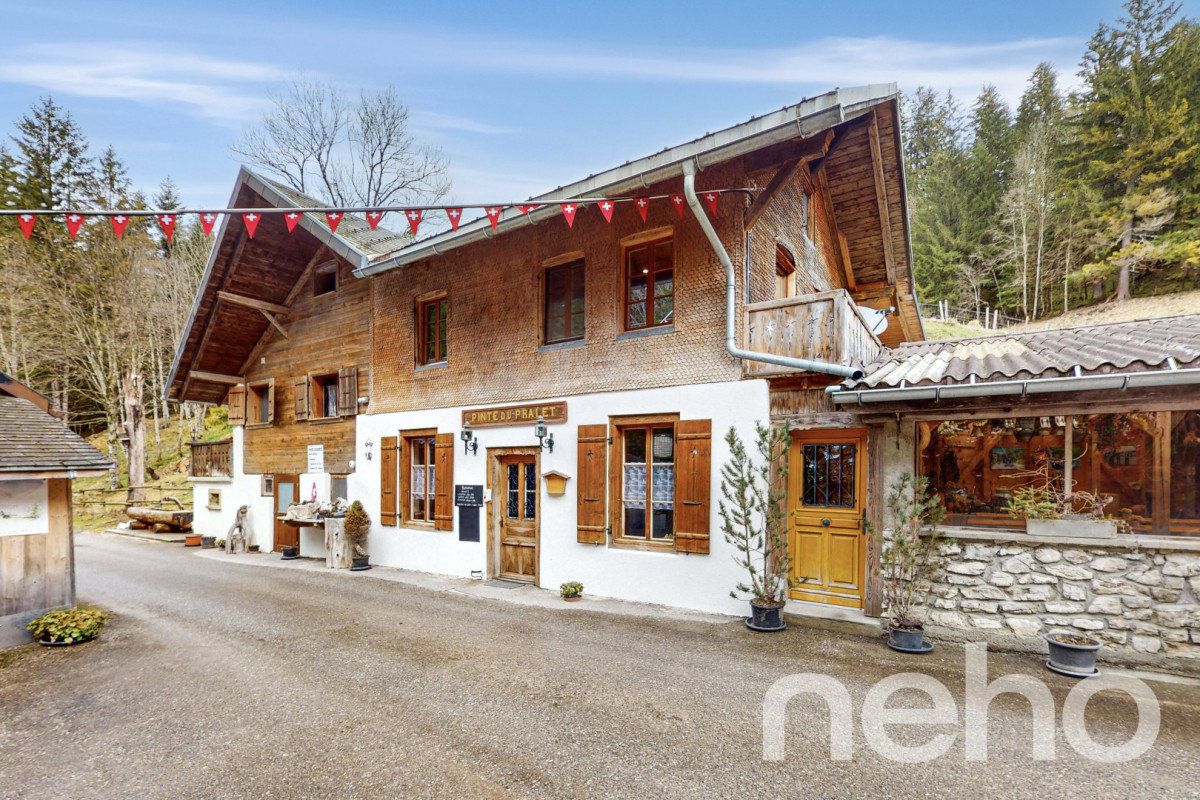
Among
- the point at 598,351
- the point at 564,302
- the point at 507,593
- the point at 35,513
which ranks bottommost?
the point at 507,593

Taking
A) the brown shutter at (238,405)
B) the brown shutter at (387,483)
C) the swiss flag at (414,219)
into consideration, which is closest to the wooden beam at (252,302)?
the brown shutter at (238,405)

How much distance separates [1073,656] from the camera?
4.61m

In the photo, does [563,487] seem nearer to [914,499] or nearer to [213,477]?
[914,499]

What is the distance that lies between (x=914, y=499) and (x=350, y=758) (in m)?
5.53

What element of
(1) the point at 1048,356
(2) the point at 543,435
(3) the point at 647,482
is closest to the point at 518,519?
(2) the point at 543,435

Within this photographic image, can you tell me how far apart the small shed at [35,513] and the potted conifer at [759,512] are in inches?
286

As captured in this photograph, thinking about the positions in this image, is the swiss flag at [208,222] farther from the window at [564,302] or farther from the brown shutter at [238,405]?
the brown shutter at [238,405]

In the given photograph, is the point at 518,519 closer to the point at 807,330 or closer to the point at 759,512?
the point at 759,512

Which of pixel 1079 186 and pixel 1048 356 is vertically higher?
pixel 1079 186

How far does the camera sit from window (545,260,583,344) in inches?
331

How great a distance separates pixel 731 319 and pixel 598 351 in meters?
2.11

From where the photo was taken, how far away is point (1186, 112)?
809 inches

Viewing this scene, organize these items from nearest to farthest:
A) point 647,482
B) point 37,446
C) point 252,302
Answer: point 37,446, point 647,482, point 252,302

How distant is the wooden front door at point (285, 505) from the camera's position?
12406mm
